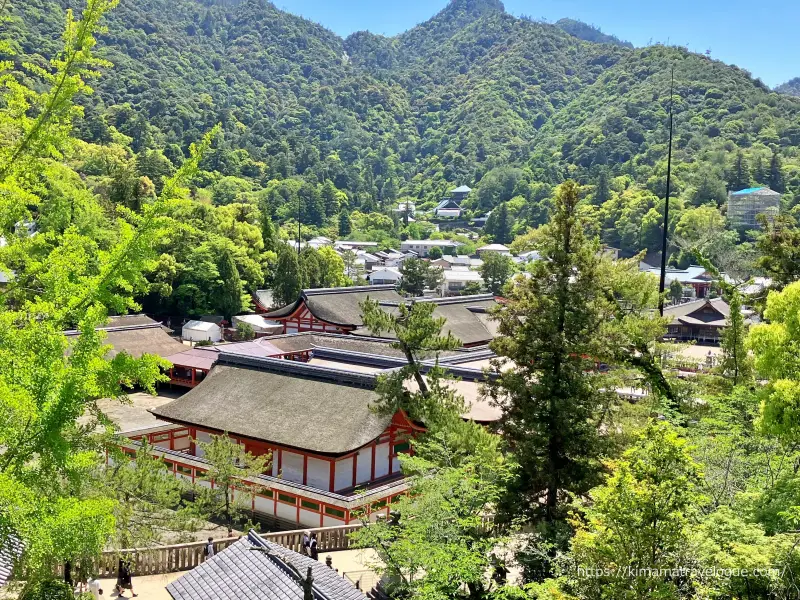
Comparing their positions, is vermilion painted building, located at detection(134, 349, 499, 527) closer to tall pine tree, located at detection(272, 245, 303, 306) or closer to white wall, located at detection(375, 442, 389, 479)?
white wall, located at detection(375, 442, 389, 479)

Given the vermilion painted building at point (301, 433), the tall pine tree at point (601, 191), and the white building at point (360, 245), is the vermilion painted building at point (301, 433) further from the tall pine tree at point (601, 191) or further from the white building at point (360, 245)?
the tall pine tree at point (601, 191)

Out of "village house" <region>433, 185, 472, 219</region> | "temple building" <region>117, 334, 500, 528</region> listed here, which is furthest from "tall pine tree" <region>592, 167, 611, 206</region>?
"temple building" <region>117, 334, 500, 528</region>

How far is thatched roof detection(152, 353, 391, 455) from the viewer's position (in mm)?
18906

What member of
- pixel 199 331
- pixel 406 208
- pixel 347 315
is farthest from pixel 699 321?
pixel 406 208

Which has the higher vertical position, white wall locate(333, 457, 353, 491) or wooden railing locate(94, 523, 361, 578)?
white wall locate(333, 457, 353, 491)

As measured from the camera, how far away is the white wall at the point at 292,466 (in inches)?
770

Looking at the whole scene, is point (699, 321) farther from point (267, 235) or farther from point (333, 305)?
point (267, 235)

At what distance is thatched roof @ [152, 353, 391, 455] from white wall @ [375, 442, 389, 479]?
4.98ft

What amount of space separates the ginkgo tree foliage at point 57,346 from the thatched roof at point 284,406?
11225 millimetres

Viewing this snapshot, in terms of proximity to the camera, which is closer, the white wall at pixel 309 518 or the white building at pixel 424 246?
the white wall at pixel 309 518

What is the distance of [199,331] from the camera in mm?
41938

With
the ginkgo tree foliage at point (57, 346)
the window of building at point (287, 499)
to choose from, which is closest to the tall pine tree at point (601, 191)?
the window of building at point (287, 499)

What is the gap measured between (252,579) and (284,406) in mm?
10367

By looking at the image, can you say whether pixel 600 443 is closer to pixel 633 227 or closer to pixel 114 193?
pixel 114 193
